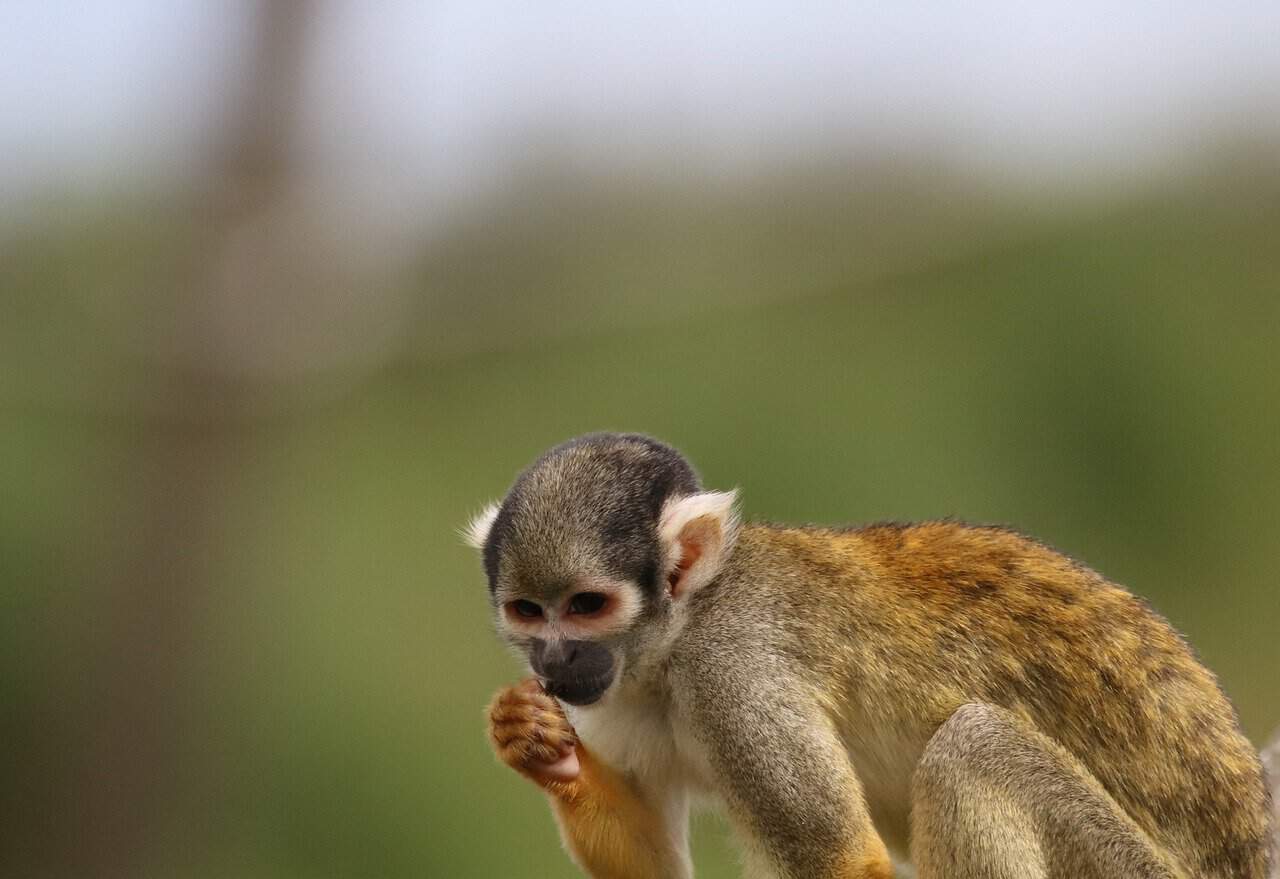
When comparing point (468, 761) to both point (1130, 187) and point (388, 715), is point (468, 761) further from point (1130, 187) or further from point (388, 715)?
point (1130, 187)

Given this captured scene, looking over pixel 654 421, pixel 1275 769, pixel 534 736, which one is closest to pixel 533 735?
pixel 534 736

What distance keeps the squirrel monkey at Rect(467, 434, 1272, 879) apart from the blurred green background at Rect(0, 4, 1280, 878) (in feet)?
11.6

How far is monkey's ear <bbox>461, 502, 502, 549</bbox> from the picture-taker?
2.82 metres

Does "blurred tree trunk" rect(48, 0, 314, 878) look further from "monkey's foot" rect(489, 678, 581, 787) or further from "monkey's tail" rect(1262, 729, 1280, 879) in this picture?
"monkey's tail" rect(1262, 729, 1280, 879)

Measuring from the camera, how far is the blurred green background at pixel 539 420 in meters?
6.95

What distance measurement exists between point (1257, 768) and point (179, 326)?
4.13m

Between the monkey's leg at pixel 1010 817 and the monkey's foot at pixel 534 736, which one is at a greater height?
the monkey's foot at pixel 534 736

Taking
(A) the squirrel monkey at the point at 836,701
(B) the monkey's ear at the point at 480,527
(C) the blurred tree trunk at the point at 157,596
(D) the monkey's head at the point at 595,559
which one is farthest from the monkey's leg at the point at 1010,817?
(C) the blurred tree trunk at the point at 157,596

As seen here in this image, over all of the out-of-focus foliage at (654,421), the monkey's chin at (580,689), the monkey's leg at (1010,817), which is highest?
the out-of-focus foliage at (654,421)

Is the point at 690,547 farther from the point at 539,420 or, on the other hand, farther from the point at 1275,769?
the point at 539,420

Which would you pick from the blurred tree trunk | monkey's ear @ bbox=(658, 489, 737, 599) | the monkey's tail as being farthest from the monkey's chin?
the blurred tree trunk

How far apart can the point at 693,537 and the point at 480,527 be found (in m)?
0.44

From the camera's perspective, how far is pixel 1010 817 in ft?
7.91

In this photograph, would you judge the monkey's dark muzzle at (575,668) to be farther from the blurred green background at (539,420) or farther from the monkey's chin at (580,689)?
the blurred green background at (539,420)
